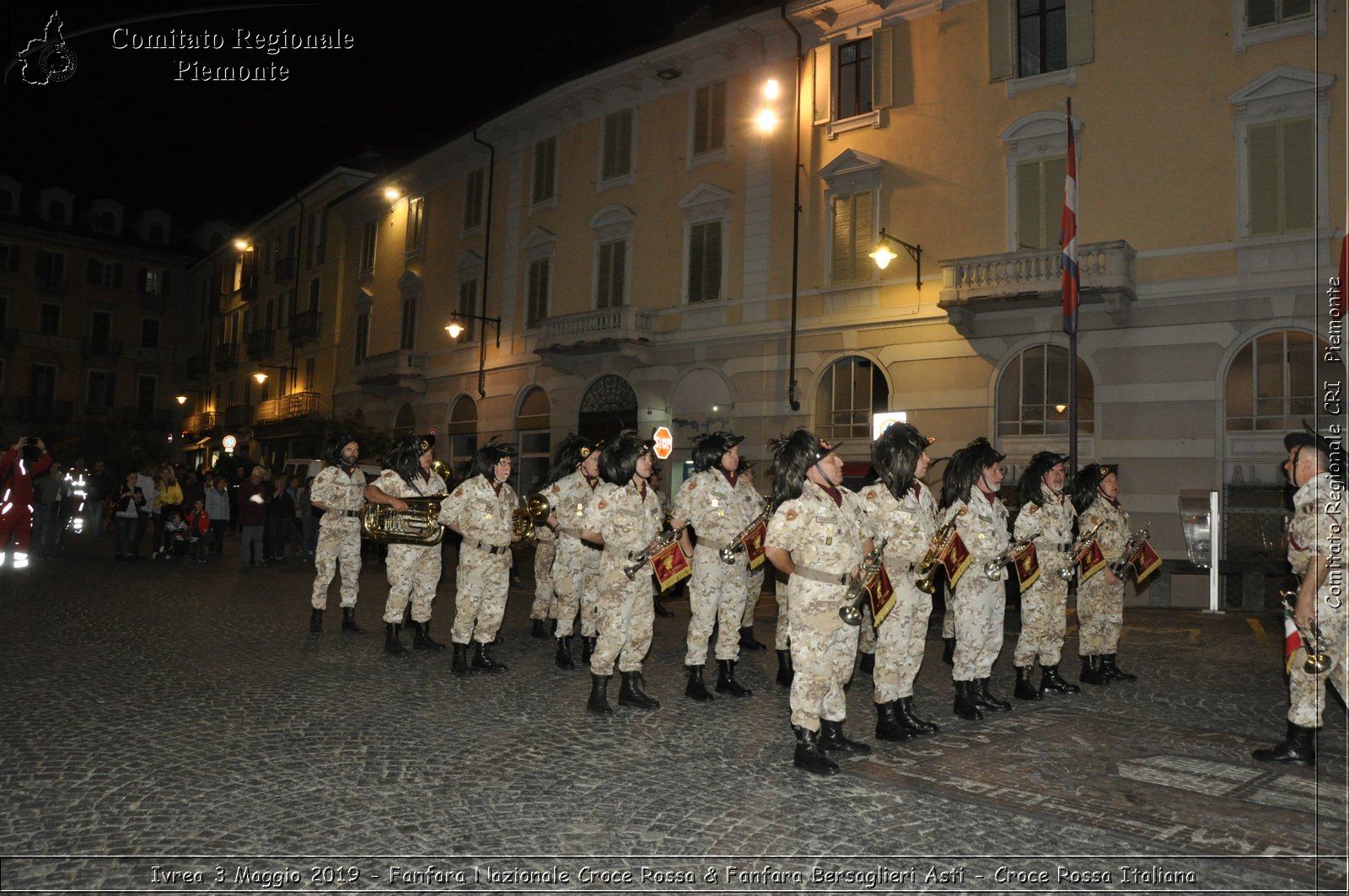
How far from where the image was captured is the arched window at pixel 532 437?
95.9 feet

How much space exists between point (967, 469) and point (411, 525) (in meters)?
5.56

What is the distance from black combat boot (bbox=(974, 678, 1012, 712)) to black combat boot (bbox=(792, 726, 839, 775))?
95.3 inches

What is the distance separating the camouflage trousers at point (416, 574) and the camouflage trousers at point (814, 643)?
5.21 metres

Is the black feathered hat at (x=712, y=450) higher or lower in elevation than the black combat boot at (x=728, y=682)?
higher

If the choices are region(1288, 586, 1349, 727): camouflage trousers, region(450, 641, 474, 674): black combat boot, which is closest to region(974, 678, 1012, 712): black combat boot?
region(1288, 586, 1349, 727): camouflage trousers

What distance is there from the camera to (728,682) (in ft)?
27.9

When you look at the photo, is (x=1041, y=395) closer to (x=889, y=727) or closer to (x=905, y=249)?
(x=905, y=249)

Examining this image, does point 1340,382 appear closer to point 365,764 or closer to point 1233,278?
point 1233,278

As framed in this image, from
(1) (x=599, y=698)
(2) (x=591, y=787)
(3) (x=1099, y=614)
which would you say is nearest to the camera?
(2) (x=591, y=787)

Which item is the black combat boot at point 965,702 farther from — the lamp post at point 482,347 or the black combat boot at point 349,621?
the lamp post at point 482,347

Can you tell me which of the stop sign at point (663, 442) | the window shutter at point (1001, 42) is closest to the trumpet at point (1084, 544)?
the window shutter at point (1001, 42)

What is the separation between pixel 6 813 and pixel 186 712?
2.20m

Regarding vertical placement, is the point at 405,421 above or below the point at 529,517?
above

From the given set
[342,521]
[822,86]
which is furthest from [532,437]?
[342,521]
